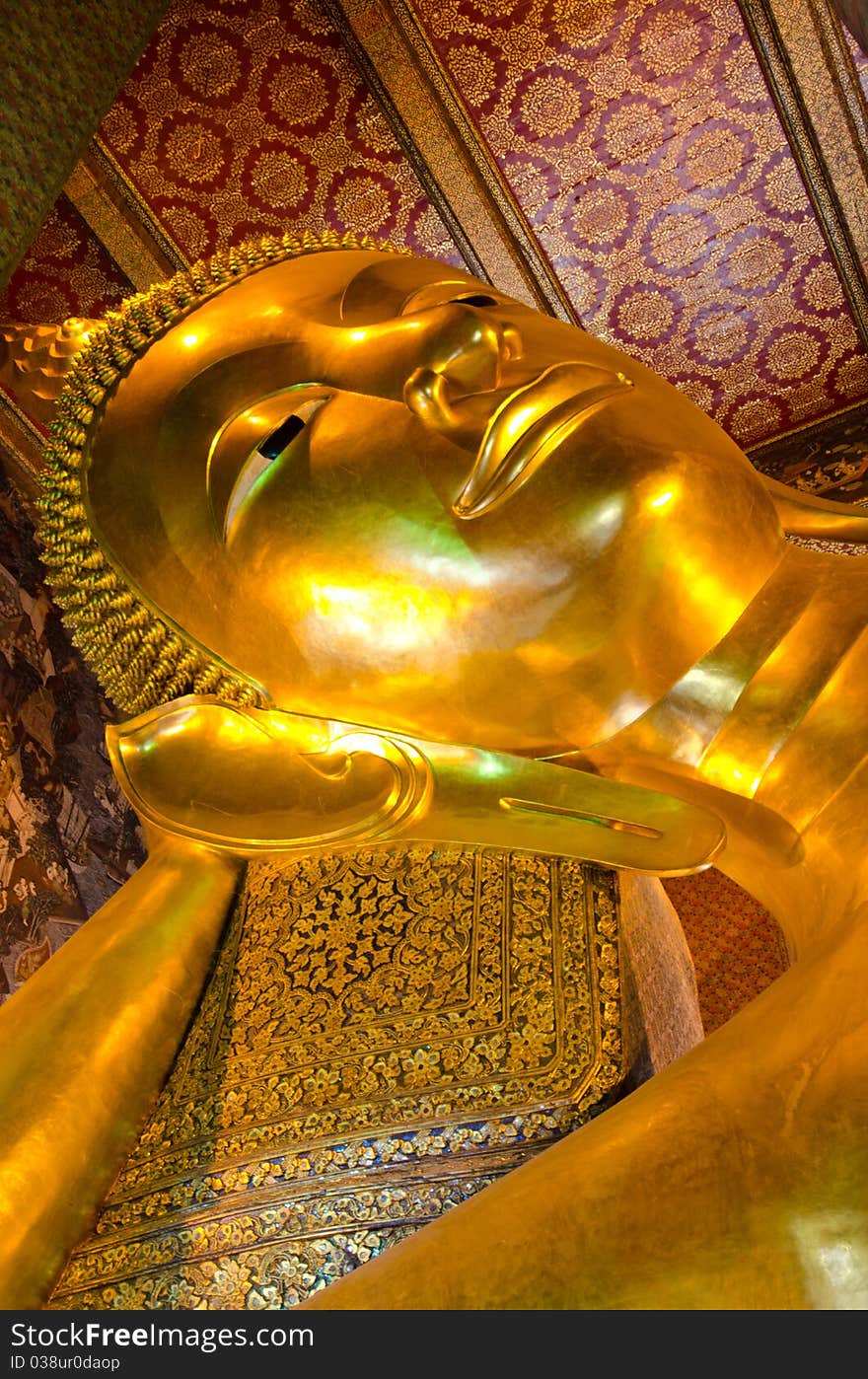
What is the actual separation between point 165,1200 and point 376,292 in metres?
1.06

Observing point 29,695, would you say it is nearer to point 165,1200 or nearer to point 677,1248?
point 165,1200

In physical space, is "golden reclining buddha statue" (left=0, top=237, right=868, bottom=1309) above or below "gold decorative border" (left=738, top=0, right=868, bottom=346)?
above

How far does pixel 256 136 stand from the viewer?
10.8 feet

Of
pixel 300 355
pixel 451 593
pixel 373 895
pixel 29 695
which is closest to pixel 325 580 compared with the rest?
pixel 451 593

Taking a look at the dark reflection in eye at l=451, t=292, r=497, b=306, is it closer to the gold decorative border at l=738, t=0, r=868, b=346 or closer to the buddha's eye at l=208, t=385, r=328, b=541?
the buddha's eye at l=208, t=385, r=328, b=541

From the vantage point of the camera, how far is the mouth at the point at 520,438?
1.29 metres

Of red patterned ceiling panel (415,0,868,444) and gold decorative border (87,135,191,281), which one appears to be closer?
red patterned ceiling panel (415,0,868,444)

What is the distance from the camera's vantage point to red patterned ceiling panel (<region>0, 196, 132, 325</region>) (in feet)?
11.3

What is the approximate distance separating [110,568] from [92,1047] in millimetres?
589

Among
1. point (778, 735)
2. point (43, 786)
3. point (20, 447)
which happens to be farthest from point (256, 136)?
point (778, 735)

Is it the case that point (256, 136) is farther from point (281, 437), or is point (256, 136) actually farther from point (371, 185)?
point (281, 437)

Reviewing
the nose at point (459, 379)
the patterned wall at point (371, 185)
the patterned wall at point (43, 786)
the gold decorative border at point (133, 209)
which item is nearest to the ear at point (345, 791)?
the nose at point (459, 379)

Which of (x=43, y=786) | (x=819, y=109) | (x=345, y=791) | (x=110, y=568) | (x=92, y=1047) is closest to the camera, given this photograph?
(x=92, y=1047)

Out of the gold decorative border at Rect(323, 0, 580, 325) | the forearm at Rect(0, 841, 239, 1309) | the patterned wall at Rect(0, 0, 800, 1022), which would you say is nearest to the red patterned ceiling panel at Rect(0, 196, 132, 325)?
the patterned wall at Rect(0, 0, 800, 1022)
